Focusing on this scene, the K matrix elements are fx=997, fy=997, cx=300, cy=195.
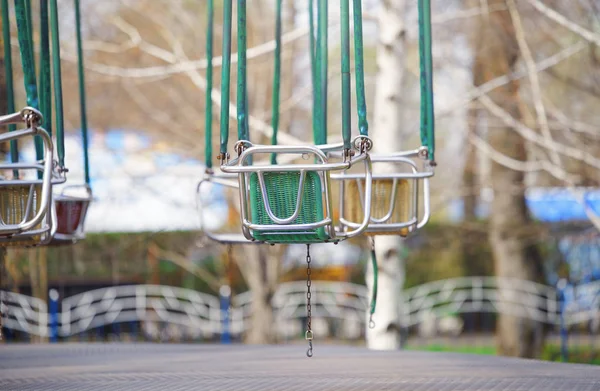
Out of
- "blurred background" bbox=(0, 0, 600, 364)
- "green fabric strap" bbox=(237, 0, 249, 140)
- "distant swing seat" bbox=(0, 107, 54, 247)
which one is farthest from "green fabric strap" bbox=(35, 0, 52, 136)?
"blurred background" bbox=(0, 0, 600, 364)

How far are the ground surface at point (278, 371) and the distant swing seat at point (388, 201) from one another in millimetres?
775

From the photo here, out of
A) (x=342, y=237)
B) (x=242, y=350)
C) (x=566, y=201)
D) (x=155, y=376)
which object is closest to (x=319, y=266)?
(x=566, y=201)

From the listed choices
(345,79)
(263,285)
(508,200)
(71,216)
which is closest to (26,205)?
(71,216)

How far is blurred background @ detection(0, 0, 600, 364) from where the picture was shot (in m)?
10.1

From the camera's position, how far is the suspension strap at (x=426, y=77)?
5277 millimetres

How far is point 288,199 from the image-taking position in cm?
405

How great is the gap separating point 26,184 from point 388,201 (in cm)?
190

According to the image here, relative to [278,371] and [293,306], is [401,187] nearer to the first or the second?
[278,371]

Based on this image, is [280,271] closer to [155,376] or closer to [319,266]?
[319,266]

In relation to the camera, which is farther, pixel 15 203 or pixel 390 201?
pixel 390 201

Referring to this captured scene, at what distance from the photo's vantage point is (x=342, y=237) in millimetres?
4266

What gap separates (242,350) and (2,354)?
5.66ft

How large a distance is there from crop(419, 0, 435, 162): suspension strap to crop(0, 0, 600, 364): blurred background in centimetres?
299

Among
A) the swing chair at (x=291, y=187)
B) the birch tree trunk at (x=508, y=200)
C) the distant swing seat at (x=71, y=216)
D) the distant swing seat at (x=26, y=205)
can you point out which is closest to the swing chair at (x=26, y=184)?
the distant swing seat at (x=26, y=205)
